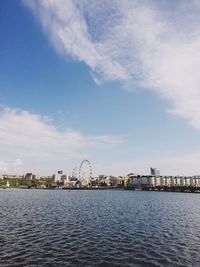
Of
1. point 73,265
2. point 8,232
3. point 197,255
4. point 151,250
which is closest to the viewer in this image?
point 73,265

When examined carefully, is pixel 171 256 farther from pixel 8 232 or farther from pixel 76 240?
pixel 8 232

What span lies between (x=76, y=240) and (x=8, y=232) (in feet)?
41.3

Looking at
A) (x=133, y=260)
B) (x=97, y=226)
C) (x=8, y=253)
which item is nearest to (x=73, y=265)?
(x=133, y=260)

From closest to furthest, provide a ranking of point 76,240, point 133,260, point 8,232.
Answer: point 133,260, point 76,240, point 8,232

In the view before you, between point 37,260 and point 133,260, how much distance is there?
33.9 ft

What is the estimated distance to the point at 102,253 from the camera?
34.5 metres

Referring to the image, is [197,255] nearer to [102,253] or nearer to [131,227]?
[102,253]

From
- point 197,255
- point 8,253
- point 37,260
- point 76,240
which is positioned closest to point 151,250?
point 197,255

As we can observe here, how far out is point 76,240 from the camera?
4156 centimetres

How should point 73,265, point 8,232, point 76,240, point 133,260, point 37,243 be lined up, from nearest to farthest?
point 73,265 < point 133,260 < point 37,243 < point 76,240 < point 8,232

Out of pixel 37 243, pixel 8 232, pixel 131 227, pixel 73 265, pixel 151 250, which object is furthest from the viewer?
pixel 131 227

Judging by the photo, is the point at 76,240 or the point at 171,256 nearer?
the point at 171,256

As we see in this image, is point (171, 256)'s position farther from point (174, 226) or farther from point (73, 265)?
point (174, 226)

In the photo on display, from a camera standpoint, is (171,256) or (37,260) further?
(171,256)
